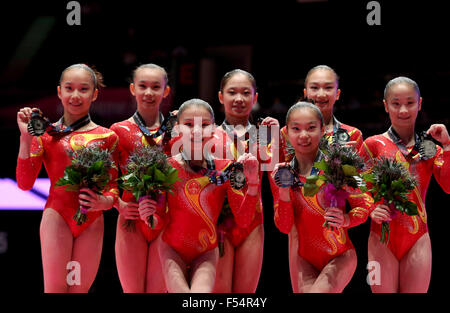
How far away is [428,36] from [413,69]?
1.92ft

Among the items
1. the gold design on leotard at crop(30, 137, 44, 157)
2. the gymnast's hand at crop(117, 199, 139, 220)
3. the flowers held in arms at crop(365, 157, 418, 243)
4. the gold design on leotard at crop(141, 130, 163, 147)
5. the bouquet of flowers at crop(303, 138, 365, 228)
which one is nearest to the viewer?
the bouquet of flowers at crop(303, 138, 365, 228)

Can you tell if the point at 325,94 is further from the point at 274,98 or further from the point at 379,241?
the point at 274,98

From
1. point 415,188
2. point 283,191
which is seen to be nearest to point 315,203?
point 283,191

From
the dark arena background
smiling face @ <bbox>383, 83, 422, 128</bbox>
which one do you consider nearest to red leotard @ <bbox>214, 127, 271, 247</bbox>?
smiling face @ <bbox>383, 83, 422, 128</bbox>

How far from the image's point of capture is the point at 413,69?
273 inches

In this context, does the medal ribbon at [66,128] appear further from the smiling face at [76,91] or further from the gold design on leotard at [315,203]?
the gold design on leotard at [315,203]

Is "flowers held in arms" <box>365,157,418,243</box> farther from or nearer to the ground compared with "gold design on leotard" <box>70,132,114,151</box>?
nearer to the ground

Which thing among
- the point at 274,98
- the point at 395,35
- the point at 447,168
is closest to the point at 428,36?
the point at 395,35

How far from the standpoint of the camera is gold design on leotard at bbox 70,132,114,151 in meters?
3.49

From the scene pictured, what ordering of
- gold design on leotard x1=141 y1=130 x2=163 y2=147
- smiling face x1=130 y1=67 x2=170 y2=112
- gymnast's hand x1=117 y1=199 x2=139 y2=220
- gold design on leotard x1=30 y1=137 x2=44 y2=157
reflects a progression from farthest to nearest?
smiling face x1=130 y1=67 x2=170 y2=112
gold design on leotard x1=141 y1=130 x2=163 y2=147
gold design on leotard x1=30 y1=137 x2=44 y2=157
gymnast's hand x1=117 y1=199 x2=139 y2=220

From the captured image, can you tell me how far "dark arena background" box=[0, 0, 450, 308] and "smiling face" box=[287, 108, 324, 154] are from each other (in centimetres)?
240

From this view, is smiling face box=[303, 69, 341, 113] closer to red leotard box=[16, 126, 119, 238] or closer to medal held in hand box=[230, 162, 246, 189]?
medal held in hand box=[230, 162, 246, 189]

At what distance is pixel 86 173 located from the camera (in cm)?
321

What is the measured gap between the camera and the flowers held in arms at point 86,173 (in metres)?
3.20
